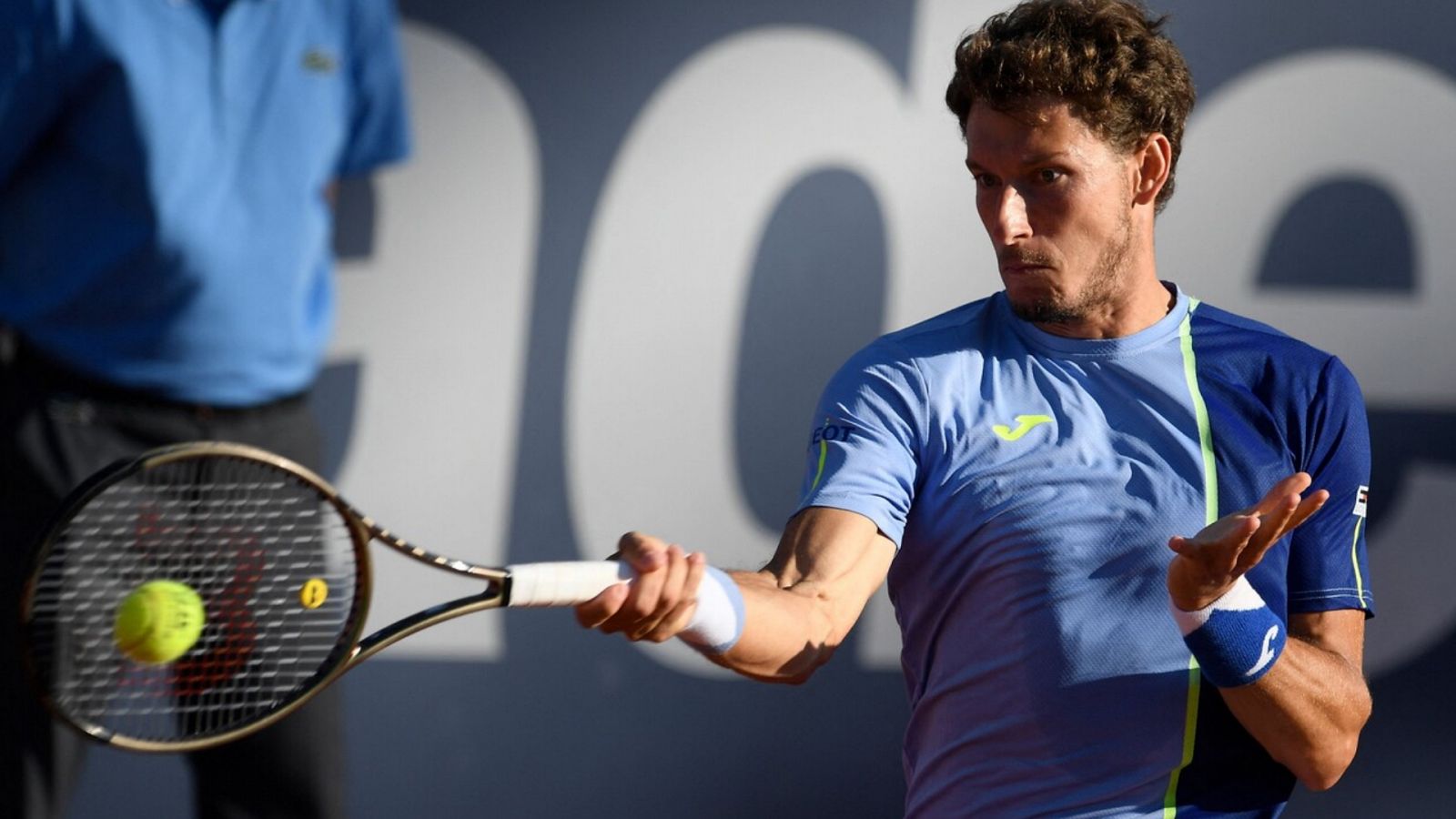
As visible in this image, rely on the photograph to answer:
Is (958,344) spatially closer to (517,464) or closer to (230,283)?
(230,283)

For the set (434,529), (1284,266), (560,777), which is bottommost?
(560,777)

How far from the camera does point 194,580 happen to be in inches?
87.0

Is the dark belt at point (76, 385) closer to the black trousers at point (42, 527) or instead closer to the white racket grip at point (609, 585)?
the black trousers at point (42, 527)

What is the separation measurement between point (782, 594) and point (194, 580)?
88 centimetres

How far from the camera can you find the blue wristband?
170 cm

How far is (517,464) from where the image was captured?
3.16 m

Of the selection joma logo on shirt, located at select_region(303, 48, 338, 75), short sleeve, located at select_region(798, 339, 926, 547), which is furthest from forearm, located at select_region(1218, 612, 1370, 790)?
joma logo on shirt, located at select_region(303, 48, 338, 75)

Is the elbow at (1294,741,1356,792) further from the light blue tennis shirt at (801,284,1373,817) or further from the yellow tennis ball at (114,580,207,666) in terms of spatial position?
the yellow tennis ball at (114,580,207,666)

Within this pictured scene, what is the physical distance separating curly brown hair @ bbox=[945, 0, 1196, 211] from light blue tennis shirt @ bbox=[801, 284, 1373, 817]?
0.26 m

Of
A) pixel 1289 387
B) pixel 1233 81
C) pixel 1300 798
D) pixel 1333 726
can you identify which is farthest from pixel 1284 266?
pixel 1333 726

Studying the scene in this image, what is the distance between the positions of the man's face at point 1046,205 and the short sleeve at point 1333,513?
0.90ft

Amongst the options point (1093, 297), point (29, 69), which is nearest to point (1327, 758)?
point (1093, 297)

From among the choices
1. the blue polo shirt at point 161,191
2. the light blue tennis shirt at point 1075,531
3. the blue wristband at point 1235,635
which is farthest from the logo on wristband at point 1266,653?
the blue polo shirt at point 161,191

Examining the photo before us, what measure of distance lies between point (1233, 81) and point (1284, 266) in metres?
0.34
